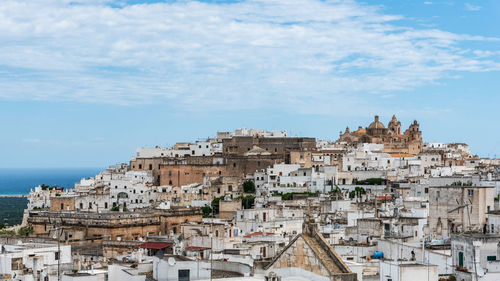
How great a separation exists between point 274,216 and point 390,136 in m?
56.2

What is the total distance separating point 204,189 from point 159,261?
4934 centimetres

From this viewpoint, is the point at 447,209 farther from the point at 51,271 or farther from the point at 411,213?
the point at 51,271

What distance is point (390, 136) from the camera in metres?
101

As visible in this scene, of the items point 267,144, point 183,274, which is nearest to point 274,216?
point 183,274

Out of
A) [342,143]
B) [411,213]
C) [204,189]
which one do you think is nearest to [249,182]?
[204,189]

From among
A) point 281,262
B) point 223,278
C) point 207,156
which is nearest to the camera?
point 281,262

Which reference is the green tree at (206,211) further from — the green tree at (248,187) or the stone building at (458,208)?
the stone building at (458,208)

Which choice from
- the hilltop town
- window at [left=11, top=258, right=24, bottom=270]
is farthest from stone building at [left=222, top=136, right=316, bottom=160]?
window at [left=11, top=258, right=24, bottom=270]

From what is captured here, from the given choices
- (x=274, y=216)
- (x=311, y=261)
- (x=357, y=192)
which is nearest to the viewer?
(x=311, y=261)

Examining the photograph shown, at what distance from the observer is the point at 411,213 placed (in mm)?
35688

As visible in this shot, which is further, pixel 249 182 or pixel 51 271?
pixel 249 182

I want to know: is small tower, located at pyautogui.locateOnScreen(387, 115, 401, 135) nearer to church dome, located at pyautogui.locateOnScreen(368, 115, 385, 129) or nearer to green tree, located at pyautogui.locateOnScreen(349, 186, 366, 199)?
church dome, located at pyautogui.locateOnScreen(368, 115, 385, 129)

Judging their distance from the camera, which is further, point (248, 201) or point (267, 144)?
point (267, 144)

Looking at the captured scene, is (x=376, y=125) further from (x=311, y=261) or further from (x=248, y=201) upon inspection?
(x=311, y=261)
